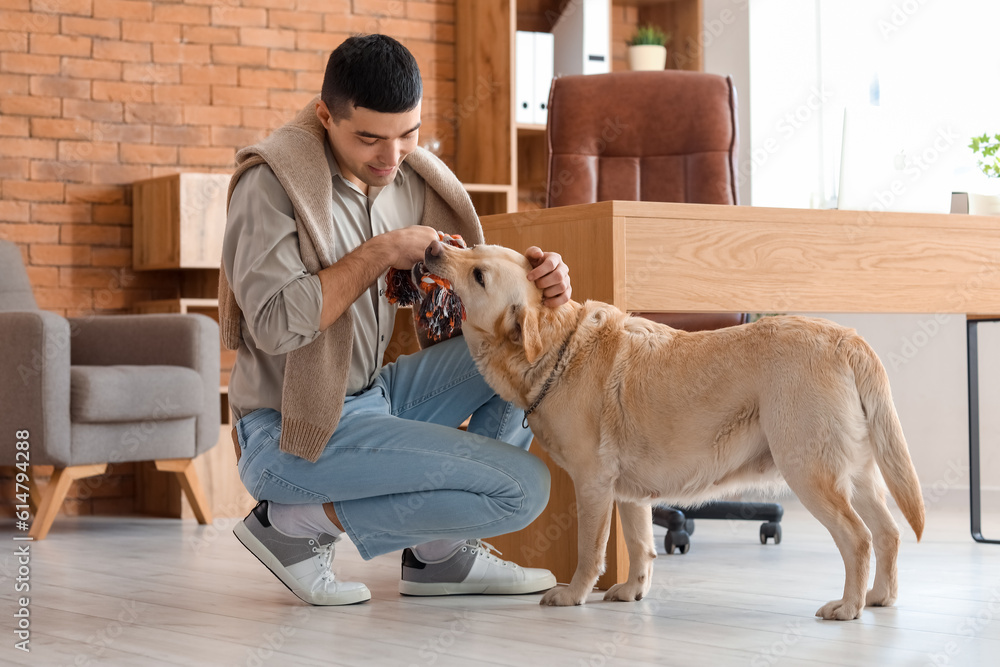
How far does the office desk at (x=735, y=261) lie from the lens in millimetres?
2379

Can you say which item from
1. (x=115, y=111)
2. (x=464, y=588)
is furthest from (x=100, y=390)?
(x=464, y=588)

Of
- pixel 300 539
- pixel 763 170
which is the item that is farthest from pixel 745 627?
pixel 763 170

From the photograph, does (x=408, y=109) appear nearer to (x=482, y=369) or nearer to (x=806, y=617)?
(x=482, y=369)

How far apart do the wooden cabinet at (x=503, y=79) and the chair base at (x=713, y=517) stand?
1.97m

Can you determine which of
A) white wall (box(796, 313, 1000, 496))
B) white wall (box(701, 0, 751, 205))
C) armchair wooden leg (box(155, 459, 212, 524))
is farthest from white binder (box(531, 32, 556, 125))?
armchair wooden leg (box(155, 459, 212, 524))

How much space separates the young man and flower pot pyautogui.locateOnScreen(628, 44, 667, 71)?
3039mm

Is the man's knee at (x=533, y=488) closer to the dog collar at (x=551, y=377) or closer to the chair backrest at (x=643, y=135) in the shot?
the dog collar at (x=551, y=377)

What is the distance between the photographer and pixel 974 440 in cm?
317

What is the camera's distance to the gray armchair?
3.52m

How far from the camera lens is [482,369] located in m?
2.16

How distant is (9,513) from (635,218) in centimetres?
311

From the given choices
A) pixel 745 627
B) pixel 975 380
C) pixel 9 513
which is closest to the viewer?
pixel 745 627

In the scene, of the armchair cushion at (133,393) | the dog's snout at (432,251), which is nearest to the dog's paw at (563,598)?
the dog's snout at (432,251)

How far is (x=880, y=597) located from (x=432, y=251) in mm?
1068
